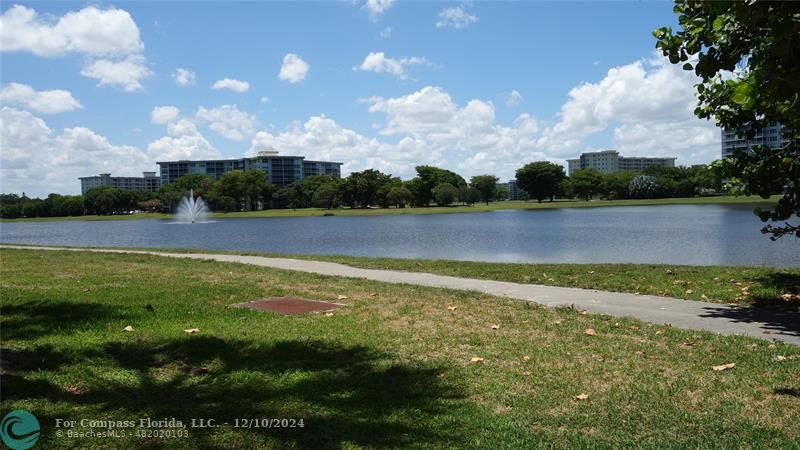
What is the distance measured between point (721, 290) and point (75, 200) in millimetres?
164223

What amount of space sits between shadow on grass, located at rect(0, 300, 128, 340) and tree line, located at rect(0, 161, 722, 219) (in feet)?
400

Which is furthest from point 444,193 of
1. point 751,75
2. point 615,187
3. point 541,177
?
point 751,75

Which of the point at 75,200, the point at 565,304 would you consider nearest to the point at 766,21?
the point at 565,304

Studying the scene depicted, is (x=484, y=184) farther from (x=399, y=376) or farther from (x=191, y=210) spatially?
(x=399, y=376)

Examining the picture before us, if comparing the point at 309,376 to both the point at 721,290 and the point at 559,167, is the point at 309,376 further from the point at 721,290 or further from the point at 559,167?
the point at 559,167

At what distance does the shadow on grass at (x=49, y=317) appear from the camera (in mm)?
7543

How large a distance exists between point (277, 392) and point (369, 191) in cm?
13036

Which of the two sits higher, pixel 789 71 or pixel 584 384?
pixel 789 71

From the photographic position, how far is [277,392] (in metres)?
5.33

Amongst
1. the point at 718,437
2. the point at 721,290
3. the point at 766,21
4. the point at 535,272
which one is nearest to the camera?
the point at 718,437

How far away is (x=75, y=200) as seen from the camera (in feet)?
492

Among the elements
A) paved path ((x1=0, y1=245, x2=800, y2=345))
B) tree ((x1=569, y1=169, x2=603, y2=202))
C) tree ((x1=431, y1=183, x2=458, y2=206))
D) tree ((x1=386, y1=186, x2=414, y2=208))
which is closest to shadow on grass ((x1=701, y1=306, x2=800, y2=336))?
paved path ((x1=0, y1=245, x2=800, y2=345))

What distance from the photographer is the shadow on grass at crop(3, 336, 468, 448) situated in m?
4.44

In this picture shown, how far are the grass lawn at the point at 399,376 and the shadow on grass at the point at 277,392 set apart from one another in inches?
0.8
